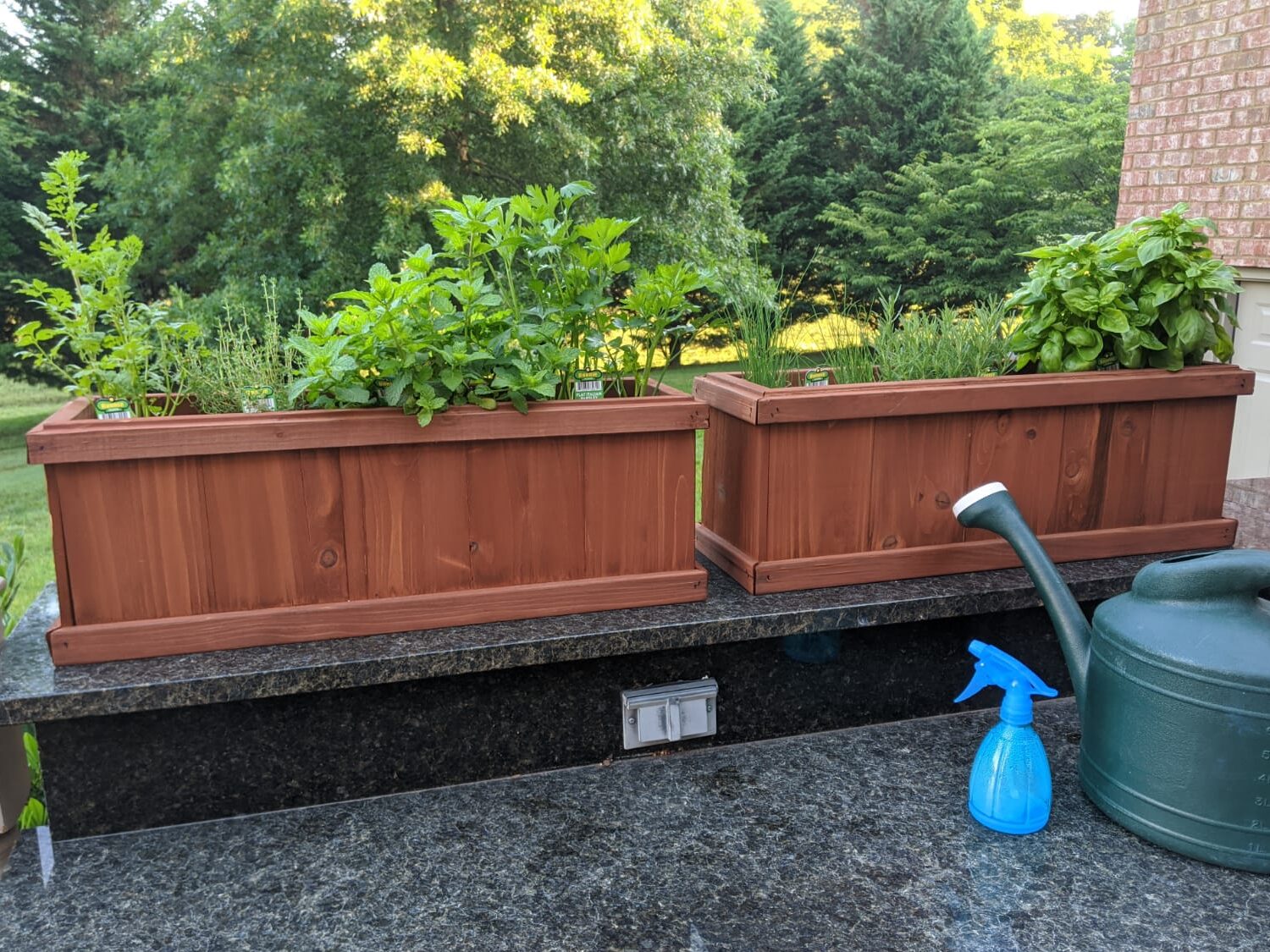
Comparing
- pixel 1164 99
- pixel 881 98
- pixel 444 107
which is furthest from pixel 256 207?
pixel 881 98

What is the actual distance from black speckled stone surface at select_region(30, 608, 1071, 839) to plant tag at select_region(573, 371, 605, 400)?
0.34 m

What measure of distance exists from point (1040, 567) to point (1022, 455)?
0.25m

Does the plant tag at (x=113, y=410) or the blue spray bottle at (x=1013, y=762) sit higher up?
the plant tag at (x=113, y=410)

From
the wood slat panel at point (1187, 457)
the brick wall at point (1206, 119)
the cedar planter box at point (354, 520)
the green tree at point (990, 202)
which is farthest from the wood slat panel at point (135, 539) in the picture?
the green tree at point (990, 202)

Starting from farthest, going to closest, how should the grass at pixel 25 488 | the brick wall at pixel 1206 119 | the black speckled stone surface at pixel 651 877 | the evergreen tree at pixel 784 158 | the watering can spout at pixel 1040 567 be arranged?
the evergreen tree at pixel 784 158, the grass at pixel 25 488, the brick wall at pixel 1206 119, the watering can spout at pixel 1040 567, the black speckled stone surface at pixel 651 877

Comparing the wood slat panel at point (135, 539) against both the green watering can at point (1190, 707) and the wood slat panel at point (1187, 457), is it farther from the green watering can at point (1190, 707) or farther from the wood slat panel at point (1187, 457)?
the wood slat panel at point (1187, 457)

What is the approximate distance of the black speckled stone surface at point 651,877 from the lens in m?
1.00

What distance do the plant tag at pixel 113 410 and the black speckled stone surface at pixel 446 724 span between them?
0.34m

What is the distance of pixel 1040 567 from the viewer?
125 cm

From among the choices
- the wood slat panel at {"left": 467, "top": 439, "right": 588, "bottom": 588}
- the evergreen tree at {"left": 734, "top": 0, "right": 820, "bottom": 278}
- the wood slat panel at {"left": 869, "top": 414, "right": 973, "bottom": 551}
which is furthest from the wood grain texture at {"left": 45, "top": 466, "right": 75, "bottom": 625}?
the evergreen tree at {"left": 734, "top": 0, "right": 820, "bottom": 278}

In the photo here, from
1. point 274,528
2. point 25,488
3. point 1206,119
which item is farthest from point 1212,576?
point 25,488

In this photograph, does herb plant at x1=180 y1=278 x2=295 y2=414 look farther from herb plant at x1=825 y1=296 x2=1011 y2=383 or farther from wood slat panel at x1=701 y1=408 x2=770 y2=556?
herb plant at x1=825 y1=296 x2=1011 y2=383

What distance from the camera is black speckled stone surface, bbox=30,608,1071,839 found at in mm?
1181

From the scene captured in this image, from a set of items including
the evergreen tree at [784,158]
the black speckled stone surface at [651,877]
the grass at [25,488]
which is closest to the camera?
the black speckled stone surface at [651,877]
